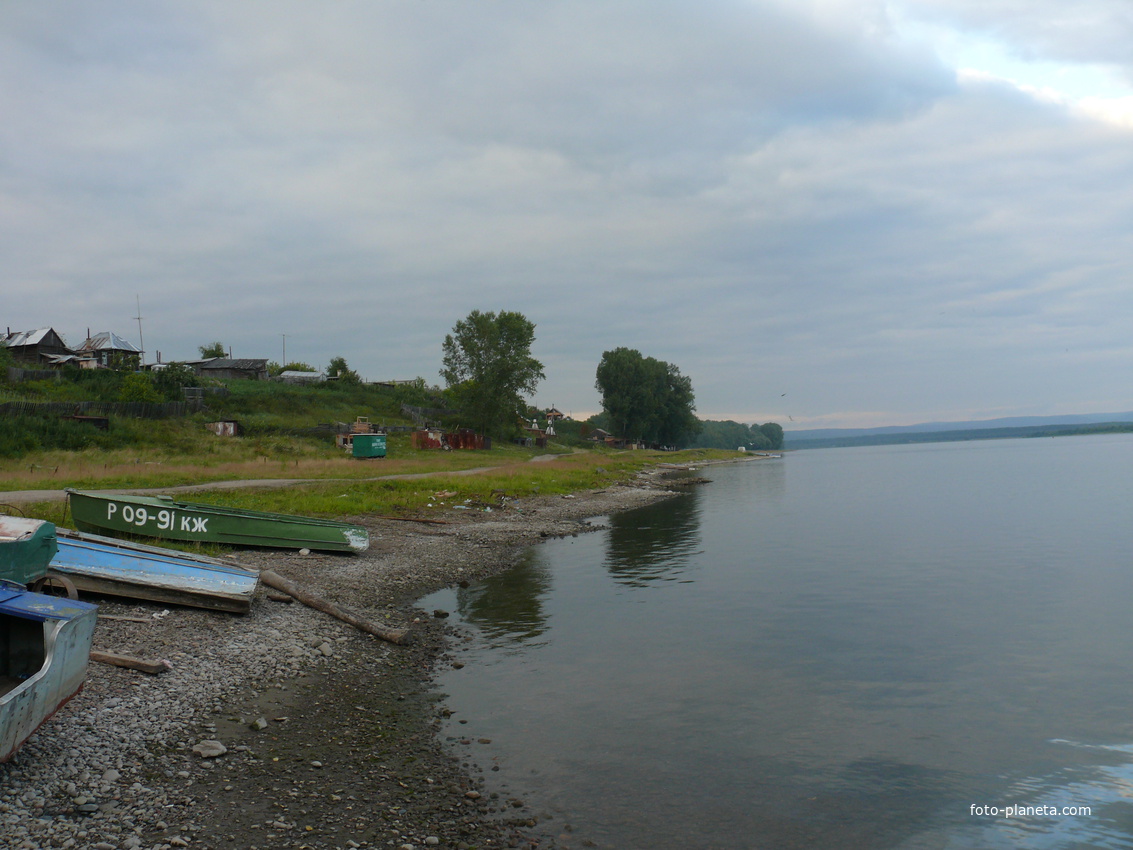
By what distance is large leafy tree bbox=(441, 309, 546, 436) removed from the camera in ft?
286

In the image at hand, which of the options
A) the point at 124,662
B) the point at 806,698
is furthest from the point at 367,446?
the point at 806,698

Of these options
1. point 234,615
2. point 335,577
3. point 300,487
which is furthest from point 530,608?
point 300,487

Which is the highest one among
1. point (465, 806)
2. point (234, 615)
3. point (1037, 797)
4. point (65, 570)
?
point (65, 570)

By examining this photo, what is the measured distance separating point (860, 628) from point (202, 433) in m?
56.9

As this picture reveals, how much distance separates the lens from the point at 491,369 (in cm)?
8775

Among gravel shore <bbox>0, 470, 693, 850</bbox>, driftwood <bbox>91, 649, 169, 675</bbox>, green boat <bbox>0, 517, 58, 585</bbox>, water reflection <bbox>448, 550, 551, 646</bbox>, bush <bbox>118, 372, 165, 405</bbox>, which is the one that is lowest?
water reflection <bbox>448, 550, 551, 646</bbox>

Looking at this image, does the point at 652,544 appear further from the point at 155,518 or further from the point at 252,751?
the point at 252,751

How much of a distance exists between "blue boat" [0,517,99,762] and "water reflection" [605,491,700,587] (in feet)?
49.5

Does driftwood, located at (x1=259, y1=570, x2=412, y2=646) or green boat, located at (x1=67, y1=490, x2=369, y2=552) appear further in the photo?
green boat, located at (x1=67, y1=490, x2=369, y2=552)

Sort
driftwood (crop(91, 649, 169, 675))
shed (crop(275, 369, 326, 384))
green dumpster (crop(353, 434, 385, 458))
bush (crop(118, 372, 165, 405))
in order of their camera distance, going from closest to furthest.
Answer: driftwood (crop(91, 649, 169, 675)) → green dumpster (crop(353, 434, 385, 458)) → bush (crop(118, 372, 165, 405)) → shed (crop(275, 369, 326, 384))

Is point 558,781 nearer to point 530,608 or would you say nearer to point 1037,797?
point 1037,797

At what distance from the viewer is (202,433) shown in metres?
60.7

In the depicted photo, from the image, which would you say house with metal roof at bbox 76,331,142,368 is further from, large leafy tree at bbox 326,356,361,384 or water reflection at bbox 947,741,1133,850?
water reflection at bbox 947,741,1133,850

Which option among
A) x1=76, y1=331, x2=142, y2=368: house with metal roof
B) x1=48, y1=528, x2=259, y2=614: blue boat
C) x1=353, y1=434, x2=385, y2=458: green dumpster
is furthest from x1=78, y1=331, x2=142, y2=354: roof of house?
x1=48, y1=528, x2=259, y2=614: blue boat
